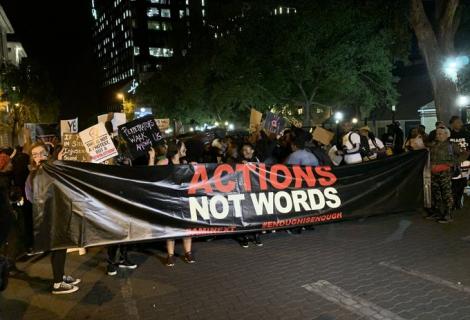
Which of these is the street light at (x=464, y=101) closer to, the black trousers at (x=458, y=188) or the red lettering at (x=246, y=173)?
the black trousers at (x=458, y=188)

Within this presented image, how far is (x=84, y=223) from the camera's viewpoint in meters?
5.73

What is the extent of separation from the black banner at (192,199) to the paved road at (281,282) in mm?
540

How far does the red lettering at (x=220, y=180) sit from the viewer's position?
6582 mm

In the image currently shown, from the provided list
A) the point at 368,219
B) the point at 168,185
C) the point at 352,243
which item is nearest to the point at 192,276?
the point at 168,185

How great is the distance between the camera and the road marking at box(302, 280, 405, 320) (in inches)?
178

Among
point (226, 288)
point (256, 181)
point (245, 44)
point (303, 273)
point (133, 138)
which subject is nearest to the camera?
point (226, 288)

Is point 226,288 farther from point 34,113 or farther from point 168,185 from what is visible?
point 34,113

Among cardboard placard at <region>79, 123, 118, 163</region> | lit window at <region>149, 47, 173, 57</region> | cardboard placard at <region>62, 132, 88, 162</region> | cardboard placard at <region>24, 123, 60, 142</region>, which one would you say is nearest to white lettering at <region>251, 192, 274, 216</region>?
cardboard placard at <region>79, 123, 118, 163</region>

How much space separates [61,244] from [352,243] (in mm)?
4363

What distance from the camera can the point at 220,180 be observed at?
260 inches

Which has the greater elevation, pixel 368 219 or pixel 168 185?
pixel 168 185

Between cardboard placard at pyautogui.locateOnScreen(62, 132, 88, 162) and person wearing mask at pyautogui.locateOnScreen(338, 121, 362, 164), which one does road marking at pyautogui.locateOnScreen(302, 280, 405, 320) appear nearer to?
person wearing mask at pyautogui.locateOnScreen(338, 121, 362, 164)

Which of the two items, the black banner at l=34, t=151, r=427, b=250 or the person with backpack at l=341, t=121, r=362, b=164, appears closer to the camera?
the black banner at l=34, t=151, r=427, b=250

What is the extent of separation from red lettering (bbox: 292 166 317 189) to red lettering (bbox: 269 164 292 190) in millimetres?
133
